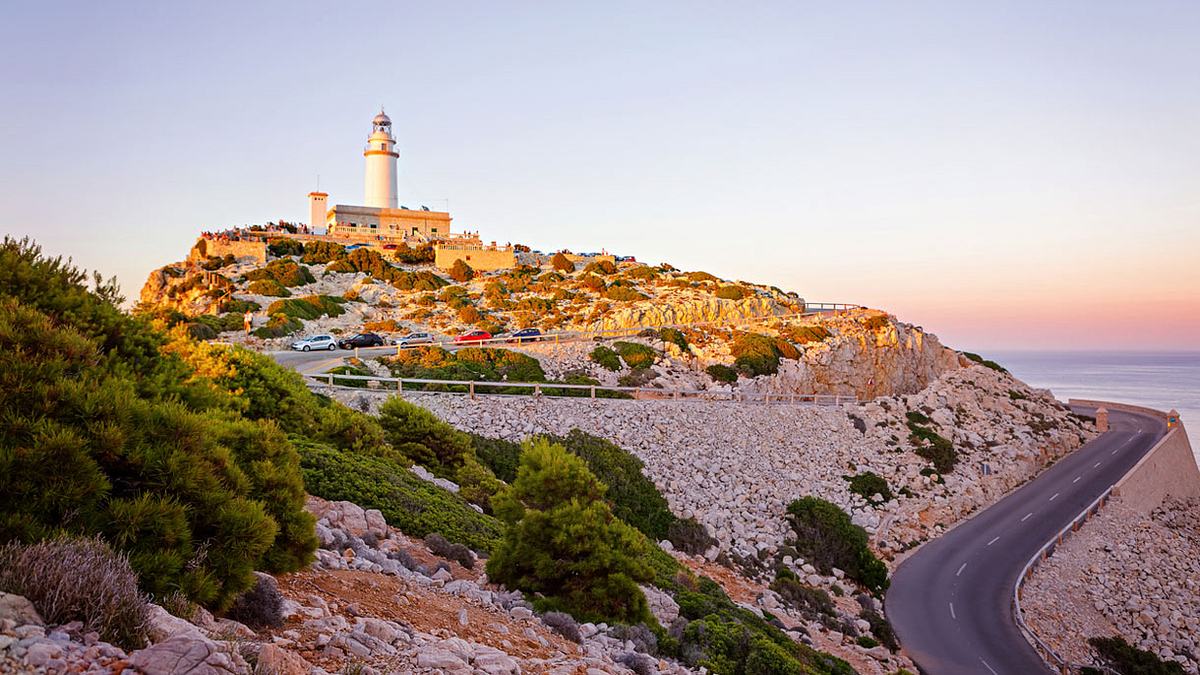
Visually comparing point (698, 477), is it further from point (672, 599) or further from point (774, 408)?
point (672, 599)

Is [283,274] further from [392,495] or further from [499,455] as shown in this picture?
[392,495]

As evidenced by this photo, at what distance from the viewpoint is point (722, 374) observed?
3412cm

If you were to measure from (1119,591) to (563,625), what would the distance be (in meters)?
23.4

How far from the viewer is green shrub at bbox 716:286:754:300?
49.5m

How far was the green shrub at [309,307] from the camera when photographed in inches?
1613

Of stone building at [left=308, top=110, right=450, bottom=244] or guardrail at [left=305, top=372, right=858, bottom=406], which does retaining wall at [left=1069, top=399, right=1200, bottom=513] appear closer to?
guardrail at [left=305, top=372, right=858, bottom=406]

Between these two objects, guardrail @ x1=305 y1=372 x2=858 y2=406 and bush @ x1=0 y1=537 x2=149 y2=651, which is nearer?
bush @ x1=0 y1=537 x2=149 y2=651

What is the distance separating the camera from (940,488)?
2856 cm

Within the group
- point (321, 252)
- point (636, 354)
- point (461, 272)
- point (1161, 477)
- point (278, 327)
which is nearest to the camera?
point (636, 354)

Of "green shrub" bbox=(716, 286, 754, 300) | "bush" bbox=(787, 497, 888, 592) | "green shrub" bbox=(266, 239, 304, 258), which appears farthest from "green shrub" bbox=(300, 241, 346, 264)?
"bush" bbox=(787, 497, 888, 592)

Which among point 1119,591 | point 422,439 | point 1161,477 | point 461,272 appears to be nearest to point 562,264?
point 461,272

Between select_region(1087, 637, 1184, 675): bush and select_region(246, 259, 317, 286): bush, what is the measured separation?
46915mm

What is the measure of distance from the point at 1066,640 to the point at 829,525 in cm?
679

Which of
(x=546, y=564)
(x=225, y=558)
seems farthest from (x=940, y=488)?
(x=225, y=558)
